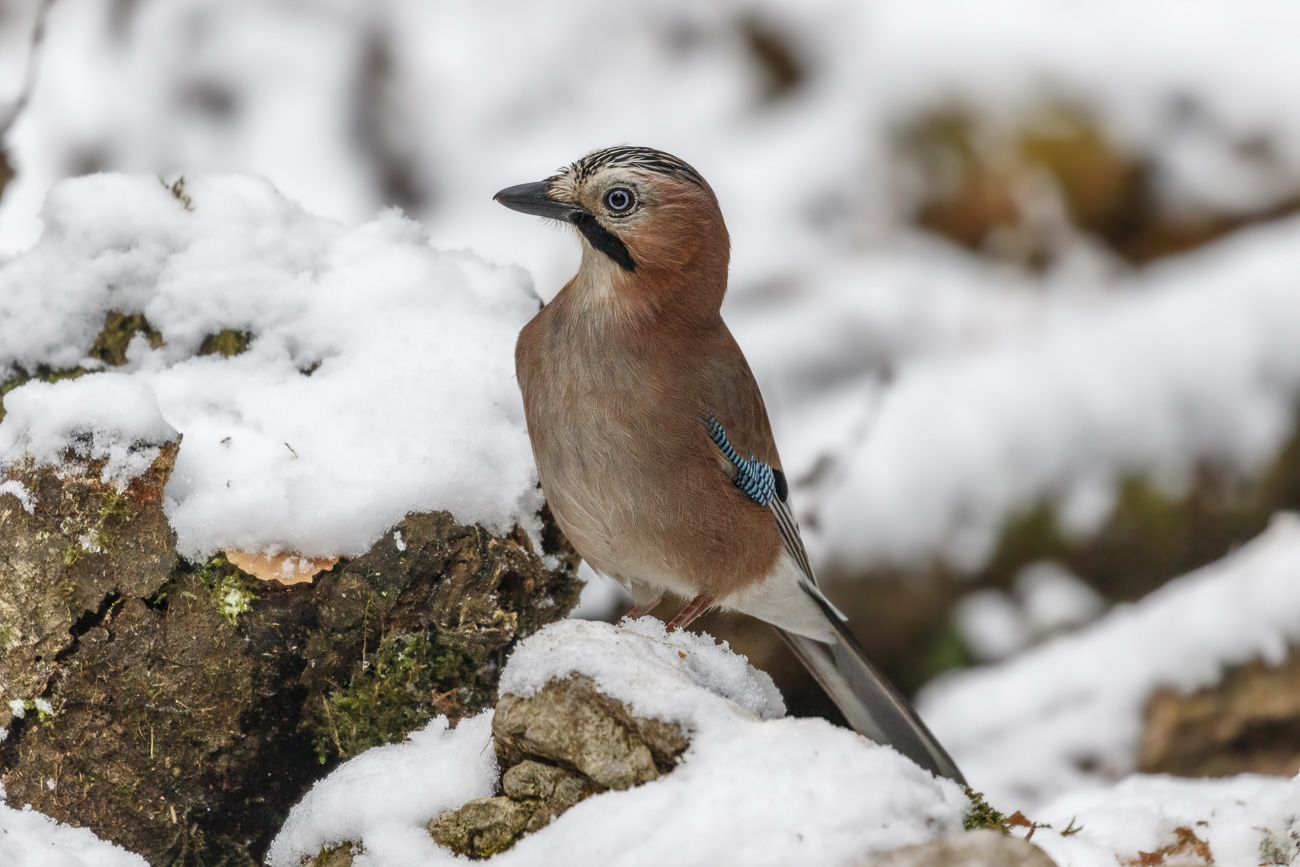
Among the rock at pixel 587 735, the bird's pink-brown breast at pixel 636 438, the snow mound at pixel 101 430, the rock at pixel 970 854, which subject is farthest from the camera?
the bird's pink-brown breast at pixel 636 438

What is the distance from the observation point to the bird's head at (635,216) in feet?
9.68

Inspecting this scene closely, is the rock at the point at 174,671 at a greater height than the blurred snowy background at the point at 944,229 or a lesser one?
lesser

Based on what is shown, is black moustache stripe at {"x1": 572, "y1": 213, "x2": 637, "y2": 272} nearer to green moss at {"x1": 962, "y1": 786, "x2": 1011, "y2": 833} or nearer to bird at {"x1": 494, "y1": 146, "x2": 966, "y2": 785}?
bird at {"x1": 494, "y1": 146, "x2": 966, "y2": 785}

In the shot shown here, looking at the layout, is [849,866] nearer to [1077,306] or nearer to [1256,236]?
[1077,306]

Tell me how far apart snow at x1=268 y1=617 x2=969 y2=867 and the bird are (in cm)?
Result: 50

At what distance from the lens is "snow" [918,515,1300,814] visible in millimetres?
4781

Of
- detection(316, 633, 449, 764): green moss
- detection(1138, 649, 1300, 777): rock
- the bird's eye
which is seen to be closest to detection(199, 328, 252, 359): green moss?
detection(316, 633, 449, 764): green moss

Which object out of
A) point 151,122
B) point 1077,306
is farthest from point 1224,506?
point 151,122

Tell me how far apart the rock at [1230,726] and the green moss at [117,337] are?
14.5 feet

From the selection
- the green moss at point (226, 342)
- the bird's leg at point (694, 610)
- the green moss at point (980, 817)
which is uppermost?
the green moss at point (226, 342)

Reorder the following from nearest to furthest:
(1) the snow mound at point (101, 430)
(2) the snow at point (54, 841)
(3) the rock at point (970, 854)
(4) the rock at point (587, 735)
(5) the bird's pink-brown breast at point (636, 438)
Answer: (3) the rock at point (970, 854)
(4) the rock at point (587, 735)
(2) the snow at point (54, 841)
(1) the snow mound at point (101, 430)
(5) the bird's pink-brown breast at point (636, 438)

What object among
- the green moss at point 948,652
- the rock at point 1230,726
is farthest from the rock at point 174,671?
the rock at point 1230,726

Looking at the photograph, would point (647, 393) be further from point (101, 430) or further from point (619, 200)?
point (101, 430)

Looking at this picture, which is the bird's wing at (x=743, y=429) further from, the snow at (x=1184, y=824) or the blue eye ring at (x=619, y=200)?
the snow at (x=1184, y=824)
